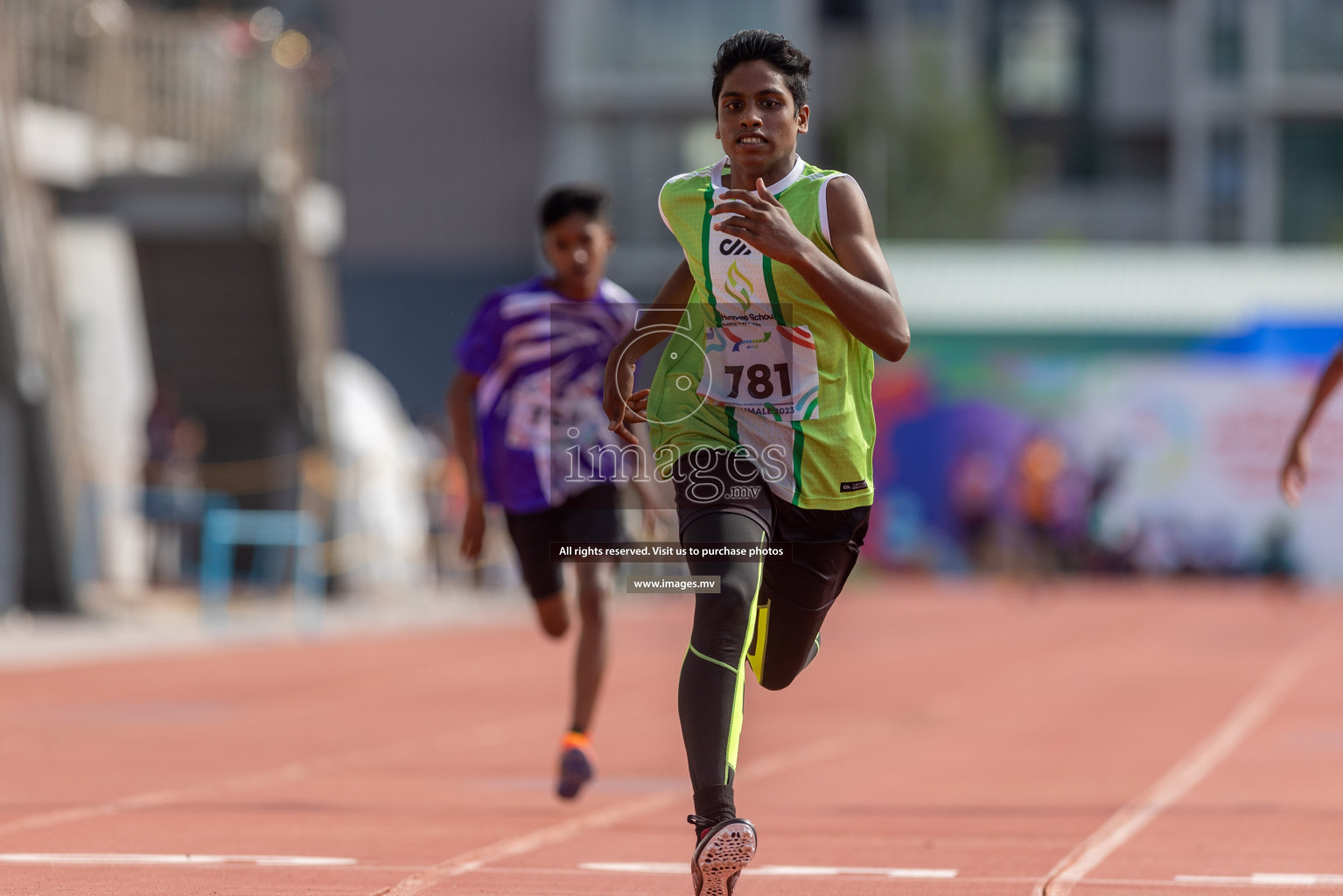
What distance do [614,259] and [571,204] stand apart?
44227 millimetres

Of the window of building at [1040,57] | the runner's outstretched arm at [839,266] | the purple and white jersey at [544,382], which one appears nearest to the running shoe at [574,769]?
the purple and white jersey at [544,382]

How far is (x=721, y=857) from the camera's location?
5102 millimetres

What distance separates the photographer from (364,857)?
22.3ft

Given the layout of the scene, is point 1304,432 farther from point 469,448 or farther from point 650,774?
point 650,774

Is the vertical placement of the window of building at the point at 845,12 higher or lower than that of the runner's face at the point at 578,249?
higher

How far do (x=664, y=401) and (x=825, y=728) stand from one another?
6.82 meters

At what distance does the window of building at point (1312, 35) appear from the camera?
51844 millimetres

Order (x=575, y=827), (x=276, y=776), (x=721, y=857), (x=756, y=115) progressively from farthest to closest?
(x=276, y=776), (x=575, y=827), (x=756, y=115), (x=721, y=857)

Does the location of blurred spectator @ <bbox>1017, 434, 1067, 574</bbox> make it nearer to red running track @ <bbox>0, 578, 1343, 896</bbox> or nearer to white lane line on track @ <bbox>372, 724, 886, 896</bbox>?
red running track @ <bbox>0, 578, 1343, 896</bbox>

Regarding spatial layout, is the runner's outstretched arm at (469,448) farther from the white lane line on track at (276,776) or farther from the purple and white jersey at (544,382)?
the white lane line on track at (276,776)

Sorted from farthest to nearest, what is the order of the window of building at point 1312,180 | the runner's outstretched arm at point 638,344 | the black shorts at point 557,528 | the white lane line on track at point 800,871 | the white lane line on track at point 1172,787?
the window of building at point 1312,180 → the black shorts at point 557,528 → the white lane line on track at point 1172,787 → the white lane line on track at point 800,871 → the runner's outstretched arm at point 638,344

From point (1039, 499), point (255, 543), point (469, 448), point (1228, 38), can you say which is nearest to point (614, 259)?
point (1228, 38)

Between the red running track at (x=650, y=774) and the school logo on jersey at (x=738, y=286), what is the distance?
5.47 ft

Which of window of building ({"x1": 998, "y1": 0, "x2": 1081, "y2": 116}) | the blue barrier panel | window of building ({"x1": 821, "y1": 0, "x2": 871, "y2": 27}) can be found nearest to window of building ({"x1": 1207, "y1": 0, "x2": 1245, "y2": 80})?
window of building ({"x1": 998, "y1": 0, "x2": 1081, "y2": 116})
